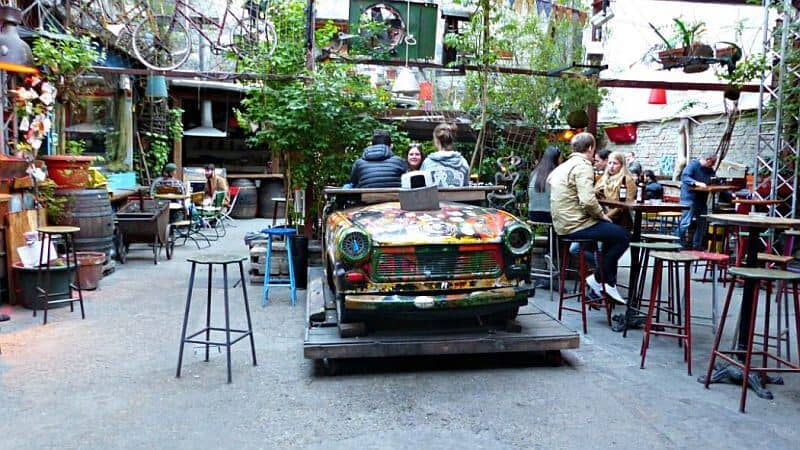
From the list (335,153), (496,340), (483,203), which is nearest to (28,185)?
(335,153)

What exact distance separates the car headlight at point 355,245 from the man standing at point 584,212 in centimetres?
230

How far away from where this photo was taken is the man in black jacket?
20.5ft

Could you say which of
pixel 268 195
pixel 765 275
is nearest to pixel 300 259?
pixel 765 275

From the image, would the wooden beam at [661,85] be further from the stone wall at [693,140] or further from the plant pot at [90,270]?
the plant pot at [90,270]

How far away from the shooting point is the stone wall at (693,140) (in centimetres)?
1222

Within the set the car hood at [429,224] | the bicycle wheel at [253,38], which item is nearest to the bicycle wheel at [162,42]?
the bicycle wheel at [253,38]

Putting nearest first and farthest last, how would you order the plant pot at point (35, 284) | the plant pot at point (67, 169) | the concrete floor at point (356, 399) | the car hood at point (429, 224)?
the concrete floor at point (356, 399), the car hood at point (429, 224), the plant pot at point (35, 284), the plant pot at point (67, 169)

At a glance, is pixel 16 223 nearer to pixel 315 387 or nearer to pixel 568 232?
pixel 315 387

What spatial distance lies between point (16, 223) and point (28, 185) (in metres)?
0.58

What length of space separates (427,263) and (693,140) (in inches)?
424

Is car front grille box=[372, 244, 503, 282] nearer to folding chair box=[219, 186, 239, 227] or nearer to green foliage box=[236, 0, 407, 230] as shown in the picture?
green foliage box=[236, 0, 407, 230]

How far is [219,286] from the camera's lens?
766cm

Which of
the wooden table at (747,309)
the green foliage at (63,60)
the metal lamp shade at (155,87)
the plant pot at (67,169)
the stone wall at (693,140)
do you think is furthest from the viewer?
the metal lamp shade at (155,87)

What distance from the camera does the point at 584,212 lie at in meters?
5.93
